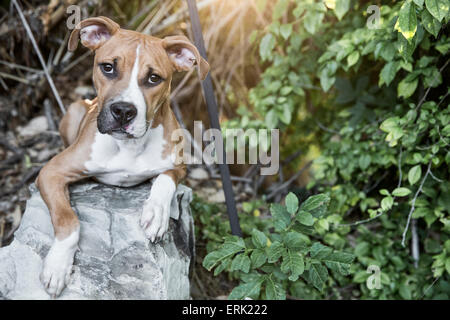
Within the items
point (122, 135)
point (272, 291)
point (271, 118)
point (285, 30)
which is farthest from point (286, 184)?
point (122, 135)

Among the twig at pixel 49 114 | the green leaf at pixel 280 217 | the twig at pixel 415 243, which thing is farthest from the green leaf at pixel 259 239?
the twig at pixel 49 114

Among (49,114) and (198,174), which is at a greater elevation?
(49,114)

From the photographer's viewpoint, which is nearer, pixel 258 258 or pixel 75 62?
pixel 258 258

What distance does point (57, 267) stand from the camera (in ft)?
7.01

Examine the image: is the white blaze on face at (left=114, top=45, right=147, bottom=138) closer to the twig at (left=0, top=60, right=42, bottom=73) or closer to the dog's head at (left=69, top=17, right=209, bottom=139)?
the dog's head at (left=69, top=17, right=209, bottom=139)

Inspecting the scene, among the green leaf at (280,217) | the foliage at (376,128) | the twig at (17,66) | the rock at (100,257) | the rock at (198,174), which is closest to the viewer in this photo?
the rock at (100,257)

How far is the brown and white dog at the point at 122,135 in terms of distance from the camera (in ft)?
7.34

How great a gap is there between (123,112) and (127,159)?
461 mm

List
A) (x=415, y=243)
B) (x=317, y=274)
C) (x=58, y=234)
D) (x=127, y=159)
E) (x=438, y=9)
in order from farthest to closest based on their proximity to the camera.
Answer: (x=415, y=243) → (x=127, y=159) → (x=317, y=274) → (x=58, y=234) → (x=438, y=9)

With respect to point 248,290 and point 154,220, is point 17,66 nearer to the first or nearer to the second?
point 154,220

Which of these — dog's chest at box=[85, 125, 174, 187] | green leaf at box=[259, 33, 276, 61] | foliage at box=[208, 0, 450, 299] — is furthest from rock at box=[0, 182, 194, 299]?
green leaf at box=[259, 33, 276, 61]

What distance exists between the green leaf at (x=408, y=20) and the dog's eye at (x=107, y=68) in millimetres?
1536

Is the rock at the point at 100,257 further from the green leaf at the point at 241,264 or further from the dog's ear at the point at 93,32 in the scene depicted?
the dog's ear at the point at 93,32

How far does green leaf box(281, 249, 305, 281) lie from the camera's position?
2.22 m
